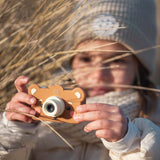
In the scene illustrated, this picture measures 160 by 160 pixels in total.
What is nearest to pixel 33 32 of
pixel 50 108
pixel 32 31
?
pixel 32 31

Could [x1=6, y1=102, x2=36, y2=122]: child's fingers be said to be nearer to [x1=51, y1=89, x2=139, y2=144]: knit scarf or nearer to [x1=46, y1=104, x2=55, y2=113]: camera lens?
[x1=46, y1=104, x2=55, y2=113]: camera lens

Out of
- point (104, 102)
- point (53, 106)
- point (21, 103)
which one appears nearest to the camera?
point (53, 106)

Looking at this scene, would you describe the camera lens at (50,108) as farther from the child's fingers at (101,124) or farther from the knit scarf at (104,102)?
the knit scarf at (104,102)

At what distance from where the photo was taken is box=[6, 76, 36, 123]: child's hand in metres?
0.62

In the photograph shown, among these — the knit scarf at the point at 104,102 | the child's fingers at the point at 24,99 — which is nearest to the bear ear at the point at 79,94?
the child's fingers at the point at 24,99

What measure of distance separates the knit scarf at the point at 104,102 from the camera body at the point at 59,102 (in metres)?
0.34

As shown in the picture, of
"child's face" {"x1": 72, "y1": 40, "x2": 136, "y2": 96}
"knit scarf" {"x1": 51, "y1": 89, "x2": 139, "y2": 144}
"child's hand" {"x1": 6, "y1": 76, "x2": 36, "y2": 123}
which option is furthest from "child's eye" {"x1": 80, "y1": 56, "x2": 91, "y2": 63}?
"child's hand" {"x1": 6, "y1": 76, "x2": 36, "y2": 123}

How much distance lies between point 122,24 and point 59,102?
64 centimetres

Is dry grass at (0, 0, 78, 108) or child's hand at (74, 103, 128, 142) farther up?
dry grass at (0, 0, 78, 108)

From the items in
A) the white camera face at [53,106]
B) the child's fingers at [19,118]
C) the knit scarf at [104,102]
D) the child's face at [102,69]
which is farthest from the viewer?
the child's face at [102,69]

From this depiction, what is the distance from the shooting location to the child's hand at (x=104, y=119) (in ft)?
1.90

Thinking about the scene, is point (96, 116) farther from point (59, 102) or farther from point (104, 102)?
point (104, 102)

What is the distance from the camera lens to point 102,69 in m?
1.11

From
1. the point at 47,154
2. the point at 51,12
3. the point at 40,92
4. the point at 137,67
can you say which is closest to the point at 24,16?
the point at 51,12
